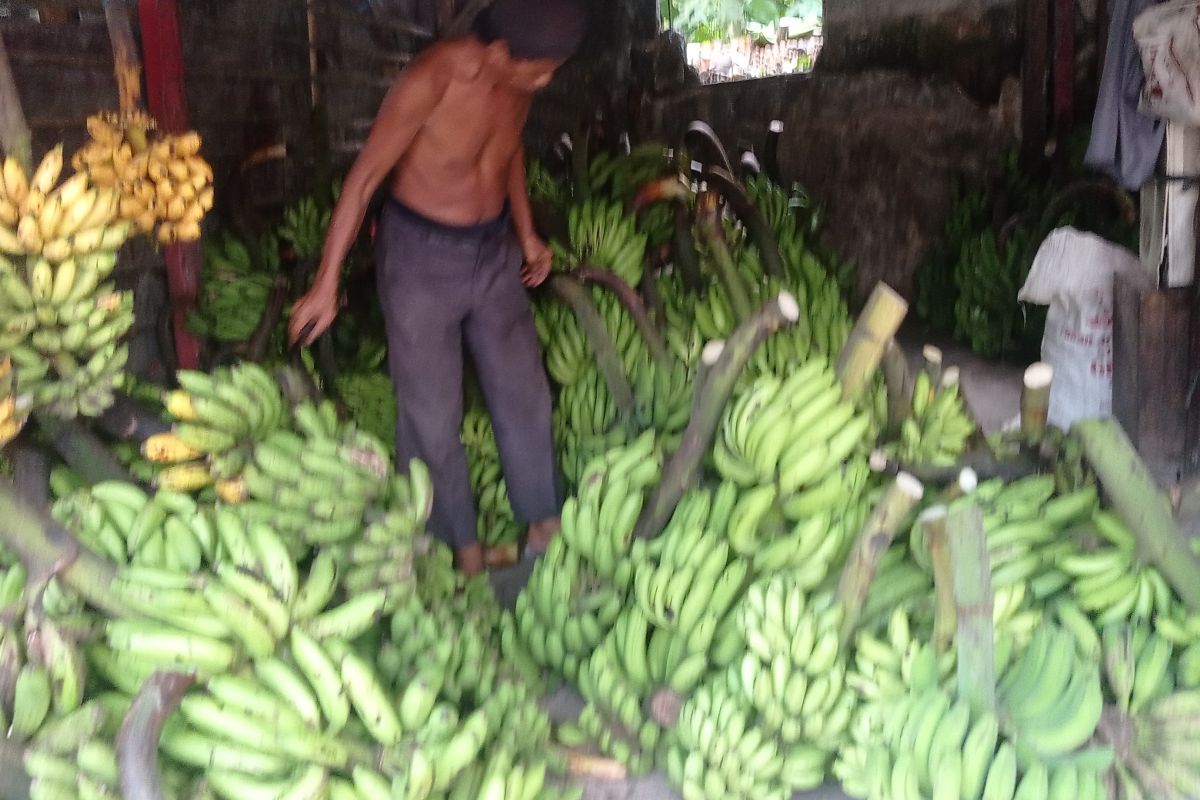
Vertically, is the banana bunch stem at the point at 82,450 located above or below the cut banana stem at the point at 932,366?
above

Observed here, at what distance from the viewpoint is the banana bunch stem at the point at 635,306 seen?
7.21 feet

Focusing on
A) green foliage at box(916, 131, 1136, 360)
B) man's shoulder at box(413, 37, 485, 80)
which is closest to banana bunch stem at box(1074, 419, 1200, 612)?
man's shoulder at box(413, 37, 485, 80)

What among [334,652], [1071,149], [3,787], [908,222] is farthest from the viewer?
[908,222]

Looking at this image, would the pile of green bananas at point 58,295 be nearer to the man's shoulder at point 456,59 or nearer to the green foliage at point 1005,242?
the man's shoulder at point 456,59

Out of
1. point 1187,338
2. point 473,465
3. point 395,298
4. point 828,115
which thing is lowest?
point 473,465

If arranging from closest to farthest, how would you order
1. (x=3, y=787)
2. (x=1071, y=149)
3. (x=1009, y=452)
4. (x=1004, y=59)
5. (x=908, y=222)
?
(x=3, y=787), (x=1009, y=452), (x=1071, y=149), (x=1004, y=59), (x=908, y=222)

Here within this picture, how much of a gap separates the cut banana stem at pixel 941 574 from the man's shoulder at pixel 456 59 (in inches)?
56.6

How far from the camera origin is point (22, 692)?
1014 millimetres

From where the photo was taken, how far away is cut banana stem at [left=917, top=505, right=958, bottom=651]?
1164 millimetres

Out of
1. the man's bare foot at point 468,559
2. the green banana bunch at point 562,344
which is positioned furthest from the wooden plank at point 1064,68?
the man's bare foot at point 468,559

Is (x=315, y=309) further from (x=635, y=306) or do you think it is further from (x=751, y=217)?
(x=751, y=217)

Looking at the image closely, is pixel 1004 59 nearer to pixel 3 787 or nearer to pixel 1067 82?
pixel 1067 82

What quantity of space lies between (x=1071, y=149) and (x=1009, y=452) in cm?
326

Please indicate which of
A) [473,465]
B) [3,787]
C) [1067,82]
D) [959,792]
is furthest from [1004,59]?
[3,787]
